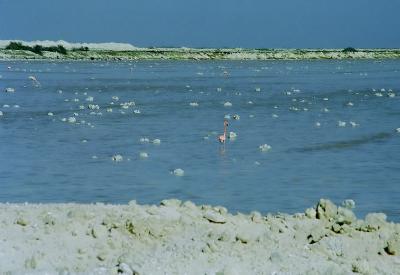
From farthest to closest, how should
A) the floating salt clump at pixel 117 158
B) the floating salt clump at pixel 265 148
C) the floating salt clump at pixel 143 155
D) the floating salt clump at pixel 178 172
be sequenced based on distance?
the floating salt clump at pixel 265 148
the floating salt clump at pixel 143 155
the floating salt clump at pixel 117 158
the floating salt clump at pixel 178 172

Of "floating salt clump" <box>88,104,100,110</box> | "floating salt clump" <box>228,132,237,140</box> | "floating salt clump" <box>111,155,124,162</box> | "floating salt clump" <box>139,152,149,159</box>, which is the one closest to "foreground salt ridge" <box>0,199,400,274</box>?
"floating salt clump" <box>111,155,124,162</box>

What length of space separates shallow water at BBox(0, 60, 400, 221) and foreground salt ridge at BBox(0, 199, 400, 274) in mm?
2396

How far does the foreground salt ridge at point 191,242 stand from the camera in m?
8.31

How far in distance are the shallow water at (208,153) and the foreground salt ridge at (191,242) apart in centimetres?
240

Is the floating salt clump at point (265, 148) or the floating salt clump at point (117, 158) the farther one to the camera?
the floating salt clump at point (265, 148)

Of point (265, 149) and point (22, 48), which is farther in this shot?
point (22, 48)

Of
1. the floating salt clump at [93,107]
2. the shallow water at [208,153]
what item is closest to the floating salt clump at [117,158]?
the shallow water at [208,153]

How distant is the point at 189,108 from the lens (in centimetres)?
3002

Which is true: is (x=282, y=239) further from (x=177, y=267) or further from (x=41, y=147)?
(x=41, y=147)

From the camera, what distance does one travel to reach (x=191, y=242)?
8.91m

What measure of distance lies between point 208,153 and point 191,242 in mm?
8864

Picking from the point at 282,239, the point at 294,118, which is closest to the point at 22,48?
the point at 294,118

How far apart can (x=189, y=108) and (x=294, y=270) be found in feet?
72.0

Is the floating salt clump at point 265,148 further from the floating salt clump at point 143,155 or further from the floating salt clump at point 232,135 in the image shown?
the floating salt clump at point 143,155
